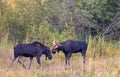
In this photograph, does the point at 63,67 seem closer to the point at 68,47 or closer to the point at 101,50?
the point at 68,47

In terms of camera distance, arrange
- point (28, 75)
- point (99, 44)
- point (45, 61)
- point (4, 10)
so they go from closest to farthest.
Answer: point (28, 75) → point (45, 61) → point (99, 44) → point (4, 10)

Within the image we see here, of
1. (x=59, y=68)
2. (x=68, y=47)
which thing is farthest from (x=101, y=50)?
(x=59, y=68)

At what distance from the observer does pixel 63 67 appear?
1217 cm

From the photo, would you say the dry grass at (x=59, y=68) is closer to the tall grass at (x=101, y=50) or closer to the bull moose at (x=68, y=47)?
the bull moose at (x=68, y=47)

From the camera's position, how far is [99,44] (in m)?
15.7

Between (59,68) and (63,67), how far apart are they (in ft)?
0.79

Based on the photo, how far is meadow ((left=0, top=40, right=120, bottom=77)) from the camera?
10.9 meters

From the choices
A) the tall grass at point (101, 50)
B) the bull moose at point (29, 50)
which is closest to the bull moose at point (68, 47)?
the bull moose at point (29, 50)

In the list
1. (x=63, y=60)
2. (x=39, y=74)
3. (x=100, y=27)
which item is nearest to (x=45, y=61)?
(x=63, y=60)

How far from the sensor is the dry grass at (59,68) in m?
10.9

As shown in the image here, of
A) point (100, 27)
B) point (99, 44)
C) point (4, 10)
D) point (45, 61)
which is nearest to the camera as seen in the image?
point (45, 61)

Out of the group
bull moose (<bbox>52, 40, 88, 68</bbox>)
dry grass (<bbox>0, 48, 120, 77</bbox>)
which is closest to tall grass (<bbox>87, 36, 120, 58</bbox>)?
dry grass (<bbox>0, 48, 120, 77</bbox>)

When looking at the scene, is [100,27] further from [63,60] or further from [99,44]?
[63,60]

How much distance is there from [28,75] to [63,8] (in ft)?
26.0
